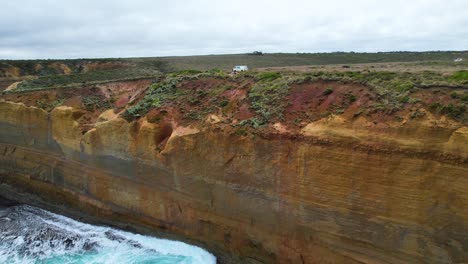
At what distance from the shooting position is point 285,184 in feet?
42.7

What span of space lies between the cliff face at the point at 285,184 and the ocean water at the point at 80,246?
0.70 meters

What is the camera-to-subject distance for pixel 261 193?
1359cm

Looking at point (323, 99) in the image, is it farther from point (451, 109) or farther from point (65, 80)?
point (65, 80)

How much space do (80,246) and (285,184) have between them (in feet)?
30.5

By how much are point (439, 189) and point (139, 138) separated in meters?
11.5

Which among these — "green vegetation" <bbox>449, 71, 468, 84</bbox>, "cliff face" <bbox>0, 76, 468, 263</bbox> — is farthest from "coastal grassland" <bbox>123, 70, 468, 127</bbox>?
"cliff face" <bbox>0, 76, 468, 263</bbox>

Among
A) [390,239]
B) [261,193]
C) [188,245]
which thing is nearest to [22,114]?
[188,245]

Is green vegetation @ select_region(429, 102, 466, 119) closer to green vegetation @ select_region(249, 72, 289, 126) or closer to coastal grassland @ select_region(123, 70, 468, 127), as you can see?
coastal grassland @ select_region(123, 70, 468, 127)

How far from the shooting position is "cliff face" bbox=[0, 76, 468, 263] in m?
10.5

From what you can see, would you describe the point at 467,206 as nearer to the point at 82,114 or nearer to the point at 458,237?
the point at 458,237

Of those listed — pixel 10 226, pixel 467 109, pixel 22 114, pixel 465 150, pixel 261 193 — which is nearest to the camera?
pixel 465 150

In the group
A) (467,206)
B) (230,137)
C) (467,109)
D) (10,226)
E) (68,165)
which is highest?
(467,109)

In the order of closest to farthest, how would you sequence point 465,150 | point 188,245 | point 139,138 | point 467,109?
point 465,150
point 467,109
point 188,245
point 139,138

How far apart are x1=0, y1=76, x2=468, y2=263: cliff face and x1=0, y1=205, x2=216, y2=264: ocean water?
697mm
